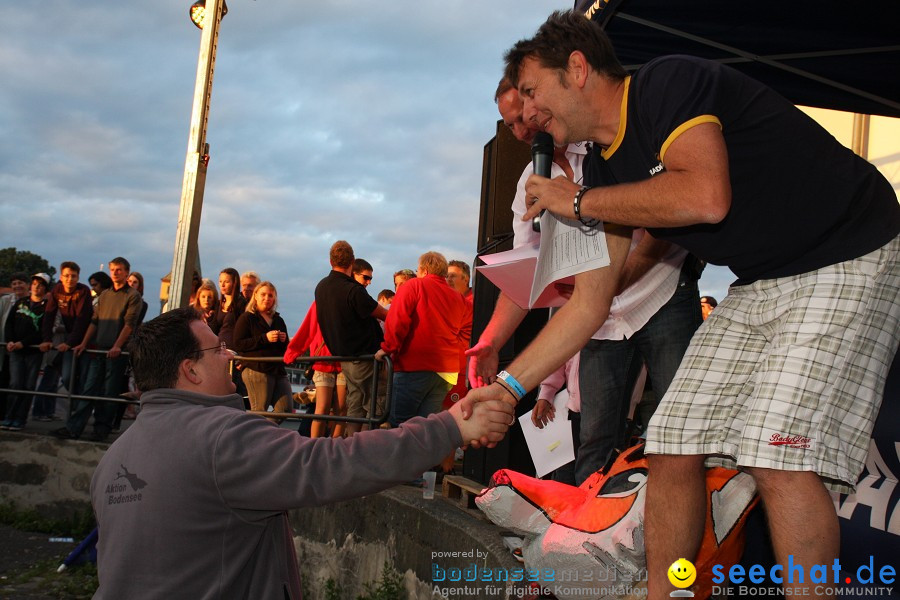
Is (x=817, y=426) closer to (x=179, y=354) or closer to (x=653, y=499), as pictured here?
(x=653, y=499)

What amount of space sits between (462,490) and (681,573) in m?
2.90

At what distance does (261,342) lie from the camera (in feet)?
26.3

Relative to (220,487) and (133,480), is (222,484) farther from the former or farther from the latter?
(133,480)

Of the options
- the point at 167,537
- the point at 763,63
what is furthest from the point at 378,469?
the point at 763,63

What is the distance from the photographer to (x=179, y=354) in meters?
2.75

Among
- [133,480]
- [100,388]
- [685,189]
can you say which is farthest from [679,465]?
[100,388]

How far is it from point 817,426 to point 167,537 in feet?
6.17

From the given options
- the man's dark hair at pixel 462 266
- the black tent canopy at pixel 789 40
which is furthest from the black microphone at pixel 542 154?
the man's dark hair at pixel 462 266

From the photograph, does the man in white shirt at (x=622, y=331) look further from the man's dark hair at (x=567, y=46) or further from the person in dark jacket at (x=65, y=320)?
the person in dark jacket at (x=65, y=320)

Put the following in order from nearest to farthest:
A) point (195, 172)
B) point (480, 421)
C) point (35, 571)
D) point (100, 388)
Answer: point (480, 421) < point (35, 571) < point (195, 172) < point (100, 388)

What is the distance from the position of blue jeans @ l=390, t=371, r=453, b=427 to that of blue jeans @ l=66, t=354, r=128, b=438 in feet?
12.9

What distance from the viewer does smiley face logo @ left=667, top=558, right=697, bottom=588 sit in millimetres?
2129

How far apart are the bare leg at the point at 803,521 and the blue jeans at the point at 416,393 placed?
4.73 m

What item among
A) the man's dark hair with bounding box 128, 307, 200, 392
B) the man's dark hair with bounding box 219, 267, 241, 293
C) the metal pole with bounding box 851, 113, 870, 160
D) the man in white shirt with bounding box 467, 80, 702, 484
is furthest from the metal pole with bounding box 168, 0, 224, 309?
the metal pole with bounding box 851, 113, 870, 160
